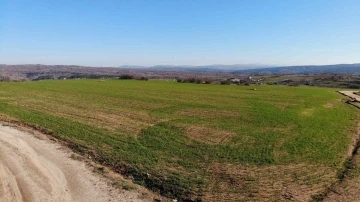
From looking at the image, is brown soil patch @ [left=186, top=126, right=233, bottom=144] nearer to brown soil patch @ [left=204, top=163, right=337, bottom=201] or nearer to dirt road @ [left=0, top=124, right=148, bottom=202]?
brown soil patch @ [left=204, top=163, right=337, bottom=201]

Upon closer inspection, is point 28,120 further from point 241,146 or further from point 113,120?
point 241,146

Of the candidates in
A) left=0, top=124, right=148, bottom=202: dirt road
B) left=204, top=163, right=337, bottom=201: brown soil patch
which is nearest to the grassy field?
left=204, top=163, right=337, bottom=201: brown soil patch

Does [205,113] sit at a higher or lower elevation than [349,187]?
higher

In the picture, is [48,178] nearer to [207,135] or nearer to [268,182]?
[268,182]

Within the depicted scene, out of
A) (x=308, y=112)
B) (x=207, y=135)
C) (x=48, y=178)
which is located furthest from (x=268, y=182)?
(x=308, y=112)

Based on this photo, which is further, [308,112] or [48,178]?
[308,112]

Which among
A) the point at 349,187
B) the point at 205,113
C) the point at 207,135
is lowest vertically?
the point at 349,187

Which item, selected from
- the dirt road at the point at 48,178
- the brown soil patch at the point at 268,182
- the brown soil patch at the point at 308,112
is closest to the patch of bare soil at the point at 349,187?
the brown soil patch at the point at 268,182
